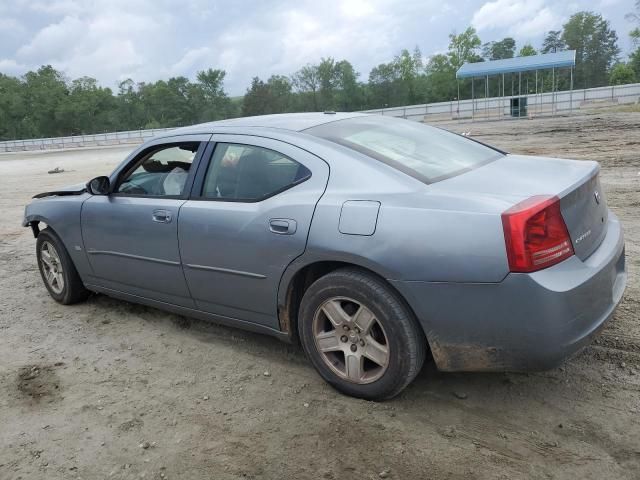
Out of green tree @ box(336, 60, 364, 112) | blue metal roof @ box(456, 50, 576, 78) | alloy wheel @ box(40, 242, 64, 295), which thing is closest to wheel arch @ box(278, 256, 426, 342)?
alloy wheel @ box(40, 242, 64, 295)

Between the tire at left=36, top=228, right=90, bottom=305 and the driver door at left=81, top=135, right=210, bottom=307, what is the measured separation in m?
0.39

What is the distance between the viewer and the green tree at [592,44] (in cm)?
8106

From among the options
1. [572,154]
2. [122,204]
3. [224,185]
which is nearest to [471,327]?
[224,185]

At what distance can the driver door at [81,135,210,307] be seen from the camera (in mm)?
3857

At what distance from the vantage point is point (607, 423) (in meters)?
2.74

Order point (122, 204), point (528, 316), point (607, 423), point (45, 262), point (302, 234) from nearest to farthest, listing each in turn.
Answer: point (528, 316) → point (607, 423) → point (302, 234) → point (122, 204) → point (45, 262)

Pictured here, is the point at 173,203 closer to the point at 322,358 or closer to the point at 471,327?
the point at 322,358

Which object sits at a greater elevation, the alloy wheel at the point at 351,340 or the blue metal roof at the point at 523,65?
the blue metal roof at the point at 523,65

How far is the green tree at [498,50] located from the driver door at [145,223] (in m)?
83.7

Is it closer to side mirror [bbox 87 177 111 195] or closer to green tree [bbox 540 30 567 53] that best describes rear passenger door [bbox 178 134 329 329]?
side mirror [bbox 87 177 111 195]

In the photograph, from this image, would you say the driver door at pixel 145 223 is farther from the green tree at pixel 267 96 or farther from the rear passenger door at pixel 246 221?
the green tree at pixel 267 96

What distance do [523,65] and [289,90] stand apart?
52531 mm

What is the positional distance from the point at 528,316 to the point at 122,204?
3.03m

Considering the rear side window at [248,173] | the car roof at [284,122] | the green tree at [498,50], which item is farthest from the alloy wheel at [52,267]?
the green tree at [498,50]
